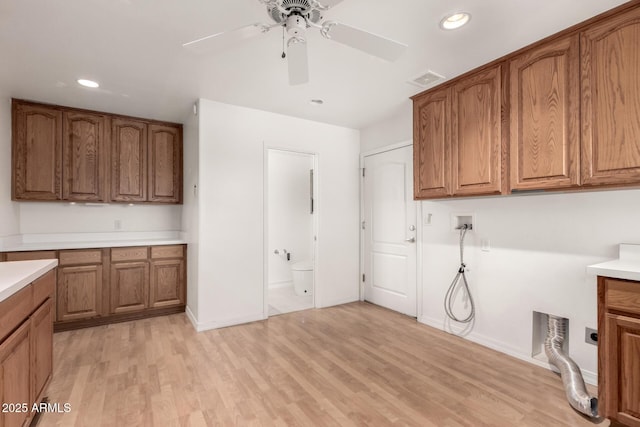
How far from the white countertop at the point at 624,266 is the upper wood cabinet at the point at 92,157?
423cm

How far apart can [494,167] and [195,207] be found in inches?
116

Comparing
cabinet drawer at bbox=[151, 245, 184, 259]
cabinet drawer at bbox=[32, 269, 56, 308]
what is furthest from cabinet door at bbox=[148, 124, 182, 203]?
cabinet drawer at bbox=[32, 269, 56, 308]

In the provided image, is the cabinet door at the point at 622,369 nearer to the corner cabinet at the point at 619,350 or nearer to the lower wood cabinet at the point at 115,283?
the corner cabinet at the point at 619,350

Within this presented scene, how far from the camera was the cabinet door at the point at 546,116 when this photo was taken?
203 cm

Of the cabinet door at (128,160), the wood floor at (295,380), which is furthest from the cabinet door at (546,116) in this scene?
the cabinet door at (128,160)

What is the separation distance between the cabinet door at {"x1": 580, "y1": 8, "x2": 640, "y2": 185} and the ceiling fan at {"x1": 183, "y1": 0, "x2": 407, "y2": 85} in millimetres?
1314

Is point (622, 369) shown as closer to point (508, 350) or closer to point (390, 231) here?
point (508, 350)

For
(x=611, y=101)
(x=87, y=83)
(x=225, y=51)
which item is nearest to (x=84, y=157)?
(x=87, y=83)

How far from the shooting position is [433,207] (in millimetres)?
3359

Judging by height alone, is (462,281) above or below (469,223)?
below

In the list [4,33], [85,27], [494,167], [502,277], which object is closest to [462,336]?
[502,277]

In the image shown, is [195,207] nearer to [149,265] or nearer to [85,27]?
[149,265]

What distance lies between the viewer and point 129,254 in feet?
11.6

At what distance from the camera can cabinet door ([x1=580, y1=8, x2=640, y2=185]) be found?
1776 millimetres
